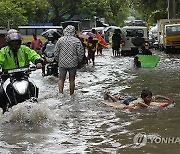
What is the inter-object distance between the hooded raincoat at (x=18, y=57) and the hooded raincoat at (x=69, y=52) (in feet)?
10.9

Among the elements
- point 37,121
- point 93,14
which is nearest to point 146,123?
point 37,121

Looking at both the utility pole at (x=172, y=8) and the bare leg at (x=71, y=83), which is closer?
the bare leg at (x=71, y=83)

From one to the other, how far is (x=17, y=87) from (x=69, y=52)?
3964 mm

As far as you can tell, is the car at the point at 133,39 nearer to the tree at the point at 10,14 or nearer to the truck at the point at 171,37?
the truck at the point at 171,37

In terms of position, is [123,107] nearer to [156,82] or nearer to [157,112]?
[157,112]

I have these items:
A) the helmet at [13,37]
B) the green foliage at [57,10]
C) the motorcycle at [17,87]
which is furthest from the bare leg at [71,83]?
the green foliage at [57,10]

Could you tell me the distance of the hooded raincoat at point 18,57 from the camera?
8.46m

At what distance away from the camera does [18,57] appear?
8523 mm

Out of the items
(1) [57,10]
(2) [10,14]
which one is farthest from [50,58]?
(1) [57,10]

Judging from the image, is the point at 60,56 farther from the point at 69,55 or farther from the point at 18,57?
the point at 18,57

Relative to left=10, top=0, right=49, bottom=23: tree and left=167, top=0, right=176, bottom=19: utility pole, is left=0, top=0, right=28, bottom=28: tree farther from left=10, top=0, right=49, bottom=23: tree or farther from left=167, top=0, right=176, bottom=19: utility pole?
left=167, top=0, right=176, bottom=19: utility pole

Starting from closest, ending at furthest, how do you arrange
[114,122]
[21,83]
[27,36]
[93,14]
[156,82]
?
[21,83] → [114,122] → [156,82] → [27,36] → [93,14]

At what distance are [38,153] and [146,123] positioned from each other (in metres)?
2.62

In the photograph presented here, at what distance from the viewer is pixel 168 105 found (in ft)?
33.4
